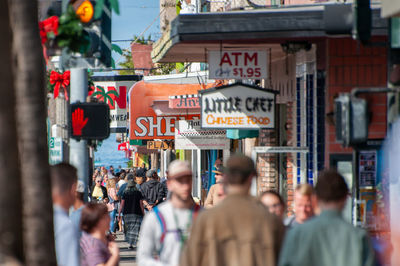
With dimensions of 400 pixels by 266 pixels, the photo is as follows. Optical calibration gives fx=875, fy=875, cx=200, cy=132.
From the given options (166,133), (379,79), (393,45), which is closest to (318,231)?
(393,45)

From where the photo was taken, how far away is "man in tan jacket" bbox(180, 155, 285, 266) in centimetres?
595

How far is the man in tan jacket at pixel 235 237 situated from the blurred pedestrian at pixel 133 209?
515 inches

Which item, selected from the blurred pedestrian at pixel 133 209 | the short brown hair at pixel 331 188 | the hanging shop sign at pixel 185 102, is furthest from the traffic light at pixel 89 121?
the hanging shop sign at pixel 185 102

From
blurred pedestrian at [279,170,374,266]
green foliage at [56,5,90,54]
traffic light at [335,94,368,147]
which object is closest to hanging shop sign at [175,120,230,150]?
green foliage at [56,5,90,54]

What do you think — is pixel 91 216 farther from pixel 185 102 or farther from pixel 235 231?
pixel 185 102

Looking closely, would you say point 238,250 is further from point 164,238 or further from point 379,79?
point 379,79

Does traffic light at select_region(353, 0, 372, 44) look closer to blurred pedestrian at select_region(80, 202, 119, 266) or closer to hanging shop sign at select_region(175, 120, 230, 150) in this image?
blurred pedestrian at select_region(80, 202, 119, 266)

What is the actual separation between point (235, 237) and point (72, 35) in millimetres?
4622

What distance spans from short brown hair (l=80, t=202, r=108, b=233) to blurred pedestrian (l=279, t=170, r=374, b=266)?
89.7 inches

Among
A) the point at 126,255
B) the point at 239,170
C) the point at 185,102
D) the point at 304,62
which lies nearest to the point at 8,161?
the point at 239,170

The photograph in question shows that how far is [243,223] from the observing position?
595 centimetres

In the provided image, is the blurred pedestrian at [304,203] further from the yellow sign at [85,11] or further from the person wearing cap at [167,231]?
the yellow sign at [85,11]

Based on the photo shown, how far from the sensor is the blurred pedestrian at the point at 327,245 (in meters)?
5.75

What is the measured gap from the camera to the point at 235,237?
19.6ft
